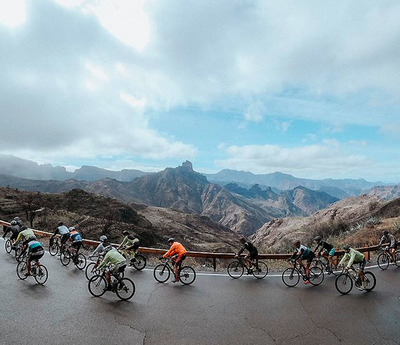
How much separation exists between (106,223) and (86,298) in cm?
3124

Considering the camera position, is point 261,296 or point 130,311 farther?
point 261,296

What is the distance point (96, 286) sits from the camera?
35.4 ft

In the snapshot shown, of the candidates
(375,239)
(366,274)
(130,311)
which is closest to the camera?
(130,311)

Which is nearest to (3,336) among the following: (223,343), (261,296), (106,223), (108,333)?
(108,333)

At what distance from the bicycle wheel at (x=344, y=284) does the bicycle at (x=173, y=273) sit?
599cm

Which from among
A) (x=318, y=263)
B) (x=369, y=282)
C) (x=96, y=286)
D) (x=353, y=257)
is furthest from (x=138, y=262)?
(x=369, y=282)

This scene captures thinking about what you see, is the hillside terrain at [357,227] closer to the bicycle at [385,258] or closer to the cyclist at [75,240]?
the bicycle at [385,258]

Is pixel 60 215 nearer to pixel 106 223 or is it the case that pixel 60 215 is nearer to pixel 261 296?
pixel 106 223

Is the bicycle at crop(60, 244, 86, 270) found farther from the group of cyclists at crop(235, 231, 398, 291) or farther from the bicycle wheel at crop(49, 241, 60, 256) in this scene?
the group of cyclists at crop(235, 231, 398, 291)

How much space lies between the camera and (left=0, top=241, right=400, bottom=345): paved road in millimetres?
7652

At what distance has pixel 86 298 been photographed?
1027 cm

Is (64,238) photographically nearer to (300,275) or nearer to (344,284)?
(300,275)

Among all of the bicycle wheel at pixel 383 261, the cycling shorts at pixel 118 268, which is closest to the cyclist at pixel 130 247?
the cycling shorts at pixel 118 268

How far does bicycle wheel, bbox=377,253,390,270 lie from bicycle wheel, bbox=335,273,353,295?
4.89m
